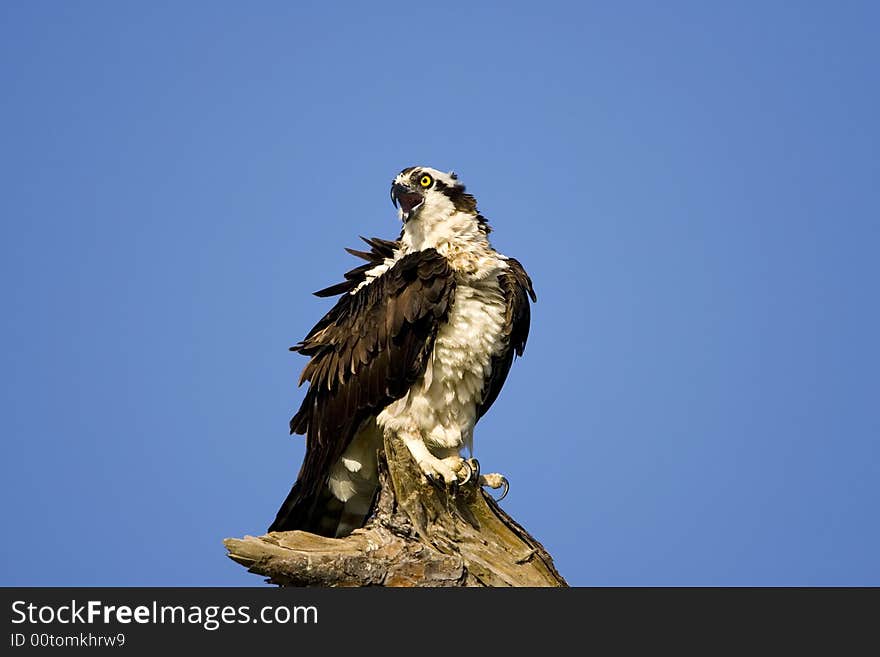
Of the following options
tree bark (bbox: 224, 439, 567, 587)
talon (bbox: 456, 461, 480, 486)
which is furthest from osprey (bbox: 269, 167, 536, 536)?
tree bark (bbox: 224, 439, 567, 587)

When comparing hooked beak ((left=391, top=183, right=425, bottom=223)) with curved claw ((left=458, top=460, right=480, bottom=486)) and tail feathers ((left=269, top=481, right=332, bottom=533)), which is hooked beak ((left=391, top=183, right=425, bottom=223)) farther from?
tail feathers ((left=269, top=481, right=332, bottom=533))

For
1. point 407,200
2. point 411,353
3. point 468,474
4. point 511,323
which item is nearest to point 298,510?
point 468,474

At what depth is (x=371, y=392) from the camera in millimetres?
8977

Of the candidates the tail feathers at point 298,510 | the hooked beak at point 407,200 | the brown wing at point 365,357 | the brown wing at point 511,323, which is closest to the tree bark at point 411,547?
the brown wing at point 365,357

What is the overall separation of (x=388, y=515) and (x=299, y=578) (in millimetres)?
1122

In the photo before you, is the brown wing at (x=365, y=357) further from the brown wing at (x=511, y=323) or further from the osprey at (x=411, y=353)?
the brown wing at (x=511, y=323)

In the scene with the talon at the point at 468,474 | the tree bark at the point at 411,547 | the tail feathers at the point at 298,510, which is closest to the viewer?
the tree bark at the point at 411,547

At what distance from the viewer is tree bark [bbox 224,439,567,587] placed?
7797 millimetres

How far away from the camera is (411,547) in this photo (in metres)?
8.31

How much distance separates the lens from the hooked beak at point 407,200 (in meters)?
9.30

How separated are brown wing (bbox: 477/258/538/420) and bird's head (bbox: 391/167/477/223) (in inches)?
24.8

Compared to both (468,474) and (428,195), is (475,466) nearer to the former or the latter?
(468,474)

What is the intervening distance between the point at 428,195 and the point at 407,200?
0.58ft
